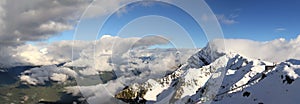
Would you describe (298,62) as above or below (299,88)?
above

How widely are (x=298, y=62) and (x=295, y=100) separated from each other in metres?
40.0

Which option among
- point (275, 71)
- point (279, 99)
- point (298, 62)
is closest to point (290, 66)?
point (275, 71)

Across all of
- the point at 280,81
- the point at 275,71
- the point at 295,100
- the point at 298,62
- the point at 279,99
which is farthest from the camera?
the point at 298,62

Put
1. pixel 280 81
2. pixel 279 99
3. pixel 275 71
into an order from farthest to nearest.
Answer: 1. pixel 275 71
2. pixel 280 81
3. pixel 279 99

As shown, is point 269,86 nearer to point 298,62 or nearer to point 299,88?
point 299,88

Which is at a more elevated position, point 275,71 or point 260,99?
point 275,71

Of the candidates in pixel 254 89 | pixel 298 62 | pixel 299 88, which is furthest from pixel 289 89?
pixel 298 62

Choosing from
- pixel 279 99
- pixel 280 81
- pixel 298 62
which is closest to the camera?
pixel 279 99

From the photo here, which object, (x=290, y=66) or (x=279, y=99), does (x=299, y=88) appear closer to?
(x=279, y=99)

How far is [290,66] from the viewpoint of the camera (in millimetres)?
120062

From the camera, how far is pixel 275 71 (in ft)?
399

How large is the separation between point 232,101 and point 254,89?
368 inches

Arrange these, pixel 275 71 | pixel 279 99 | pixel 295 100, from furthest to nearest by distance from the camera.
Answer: pixel 275 71 < pixel 279 99 < pixel 295 100

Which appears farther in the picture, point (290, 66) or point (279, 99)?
point (290, 66)
